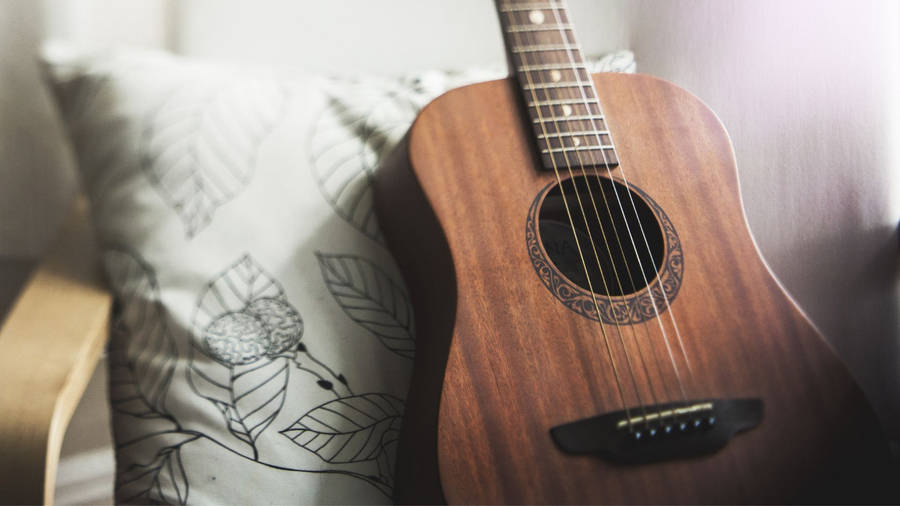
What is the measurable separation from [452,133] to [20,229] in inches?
35.1

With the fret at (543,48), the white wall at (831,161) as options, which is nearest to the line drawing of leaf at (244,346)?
the fret at (543,48)

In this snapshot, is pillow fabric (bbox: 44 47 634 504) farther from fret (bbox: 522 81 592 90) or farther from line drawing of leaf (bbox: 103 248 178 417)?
fret (bbox: 522 81 592 90)

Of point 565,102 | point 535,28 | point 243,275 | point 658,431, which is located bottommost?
point 658,431

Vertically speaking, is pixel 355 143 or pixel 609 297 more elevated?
pixel 355 143

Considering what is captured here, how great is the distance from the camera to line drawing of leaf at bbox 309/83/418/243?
598mm

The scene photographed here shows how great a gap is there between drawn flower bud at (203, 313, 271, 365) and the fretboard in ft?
1.12

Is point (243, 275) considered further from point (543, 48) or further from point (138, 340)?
point (543, 48)

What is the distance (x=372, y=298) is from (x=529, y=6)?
389 mm

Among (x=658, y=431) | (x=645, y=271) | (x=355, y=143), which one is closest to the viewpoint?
(x=658, y=431)

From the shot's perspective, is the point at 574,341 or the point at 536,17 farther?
the point at 536,17

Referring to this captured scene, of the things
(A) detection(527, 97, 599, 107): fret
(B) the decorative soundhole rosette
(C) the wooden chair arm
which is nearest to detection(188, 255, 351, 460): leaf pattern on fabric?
(C) the wooden chair arm

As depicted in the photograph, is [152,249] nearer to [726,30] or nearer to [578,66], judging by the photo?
[578,66]

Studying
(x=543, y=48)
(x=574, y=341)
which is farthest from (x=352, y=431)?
(x=543, y=48)

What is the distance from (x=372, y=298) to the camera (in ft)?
1.86
